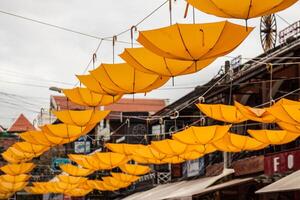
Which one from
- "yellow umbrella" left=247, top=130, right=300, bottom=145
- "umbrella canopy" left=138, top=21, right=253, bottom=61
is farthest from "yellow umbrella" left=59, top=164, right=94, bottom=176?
"umbrella canopy" left=138, top=21, right=253, bottom=61

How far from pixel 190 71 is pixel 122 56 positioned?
1.12 m

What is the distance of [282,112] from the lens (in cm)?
1210

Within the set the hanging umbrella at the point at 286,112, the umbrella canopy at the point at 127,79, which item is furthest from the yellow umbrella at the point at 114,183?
the umbrella canopy at the point at 127,79

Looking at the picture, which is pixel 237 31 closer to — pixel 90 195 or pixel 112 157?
pixel 112 157

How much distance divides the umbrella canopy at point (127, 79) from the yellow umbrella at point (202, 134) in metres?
4.49

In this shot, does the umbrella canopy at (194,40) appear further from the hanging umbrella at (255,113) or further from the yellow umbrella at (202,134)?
the yellow umbrella at (202,134)

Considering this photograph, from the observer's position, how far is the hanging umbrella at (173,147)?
691 inches

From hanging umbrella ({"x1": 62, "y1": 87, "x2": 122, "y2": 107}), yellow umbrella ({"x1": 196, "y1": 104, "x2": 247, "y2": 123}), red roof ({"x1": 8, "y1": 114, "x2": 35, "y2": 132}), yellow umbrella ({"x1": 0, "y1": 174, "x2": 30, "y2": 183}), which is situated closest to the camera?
hanging umbrella ({"x1": 62, "y1": 87, "x2": 122, "y2": 107})

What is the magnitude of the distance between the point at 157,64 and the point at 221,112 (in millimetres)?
4766

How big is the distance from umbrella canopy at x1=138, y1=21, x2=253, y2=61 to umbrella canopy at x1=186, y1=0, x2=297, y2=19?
768 mm

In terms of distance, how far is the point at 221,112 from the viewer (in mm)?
14406

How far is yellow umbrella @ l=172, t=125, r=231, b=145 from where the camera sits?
→ 50.1ft

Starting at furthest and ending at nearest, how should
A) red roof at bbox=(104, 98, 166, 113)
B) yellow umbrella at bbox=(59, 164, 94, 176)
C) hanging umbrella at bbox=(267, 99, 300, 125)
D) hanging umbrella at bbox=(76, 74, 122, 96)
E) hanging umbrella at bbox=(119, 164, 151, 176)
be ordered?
red roof at bbox=(104, 98, 166, 113) → yellow umbrella at bbox=(59, 164, 94, 176) → hanging umbrella at bbox=(119, 164, 151, 176) → hanging umbrella at bbox=(267, 99, 300, 125) → hanging umbrella at bbox=(76, 74, 122, 96)

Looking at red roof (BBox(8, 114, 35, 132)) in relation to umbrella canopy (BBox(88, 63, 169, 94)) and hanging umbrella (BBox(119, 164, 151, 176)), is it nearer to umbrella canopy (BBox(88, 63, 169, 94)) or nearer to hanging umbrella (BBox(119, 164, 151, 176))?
hanging umbrella (BBox(119, 164, 151, 176))
